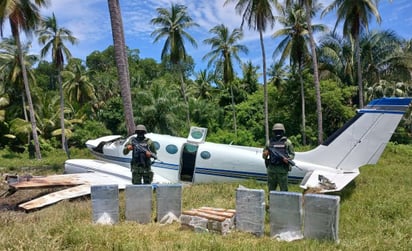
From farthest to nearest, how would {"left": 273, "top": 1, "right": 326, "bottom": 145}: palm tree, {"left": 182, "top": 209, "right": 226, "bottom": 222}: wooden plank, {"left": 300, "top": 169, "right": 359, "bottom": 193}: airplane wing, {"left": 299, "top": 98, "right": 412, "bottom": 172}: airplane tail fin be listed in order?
{"left": 273, "top": 1, "right": 326, "bottom": 145}: palm tree, {"left": 299, "top": 98, "right": 412, "bottom": 172}: airplane tail fin, {"left": 300, "top": 169, "right": 359, "bottom": 193}: airplane wing, {"left": 182, "top": 209, "right": 226, "bottom": 222}: wooden plank

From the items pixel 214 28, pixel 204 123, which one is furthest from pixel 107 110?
pixel 214 28

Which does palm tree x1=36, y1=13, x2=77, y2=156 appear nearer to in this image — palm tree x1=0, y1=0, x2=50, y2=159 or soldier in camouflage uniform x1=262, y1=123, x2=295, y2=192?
palm tree x1=0, y1=0, x2=50, y2=159

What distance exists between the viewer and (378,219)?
6484 mm

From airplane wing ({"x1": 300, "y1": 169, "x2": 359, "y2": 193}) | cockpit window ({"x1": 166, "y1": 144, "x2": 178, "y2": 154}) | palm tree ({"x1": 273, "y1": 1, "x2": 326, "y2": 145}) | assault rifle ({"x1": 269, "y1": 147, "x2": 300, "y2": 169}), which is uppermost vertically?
palm tree ({"x1": 273, "y1": 1, "x2": 326, "y2": 145})

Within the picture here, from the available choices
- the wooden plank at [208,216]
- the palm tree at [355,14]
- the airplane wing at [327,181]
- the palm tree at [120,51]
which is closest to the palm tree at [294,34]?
the palm tree at [355,14]

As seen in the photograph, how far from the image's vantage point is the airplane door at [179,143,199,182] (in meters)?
10.8

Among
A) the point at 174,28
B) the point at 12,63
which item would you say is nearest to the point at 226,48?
the point at 174,28

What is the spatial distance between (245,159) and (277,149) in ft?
8.87

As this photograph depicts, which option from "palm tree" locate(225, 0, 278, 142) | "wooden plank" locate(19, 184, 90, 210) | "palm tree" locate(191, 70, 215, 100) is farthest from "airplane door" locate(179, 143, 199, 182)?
"palm tree" locate(191, 70, 215, 100)

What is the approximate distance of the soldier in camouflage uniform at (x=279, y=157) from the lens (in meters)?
7.54

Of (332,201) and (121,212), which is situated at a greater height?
→ (332,201)

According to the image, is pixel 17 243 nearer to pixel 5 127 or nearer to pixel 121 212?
pixel 121 212

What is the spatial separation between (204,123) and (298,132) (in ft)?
34.6

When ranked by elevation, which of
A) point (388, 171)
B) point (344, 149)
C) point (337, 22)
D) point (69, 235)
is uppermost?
point (337, 22)
